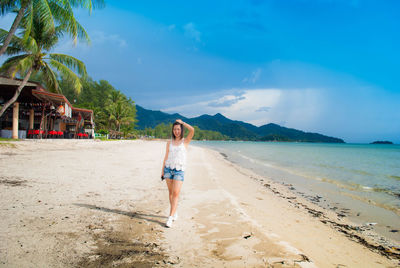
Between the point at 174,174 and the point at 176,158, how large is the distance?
271mm

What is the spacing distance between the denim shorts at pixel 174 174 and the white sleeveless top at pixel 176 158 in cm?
6

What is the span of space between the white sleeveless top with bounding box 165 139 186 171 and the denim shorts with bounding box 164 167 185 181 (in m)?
0.06

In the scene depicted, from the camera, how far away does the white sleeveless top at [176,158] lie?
3.50m

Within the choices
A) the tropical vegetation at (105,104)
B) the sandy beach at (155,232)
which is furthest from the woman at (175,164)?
the tropical vegetation at (105,104)

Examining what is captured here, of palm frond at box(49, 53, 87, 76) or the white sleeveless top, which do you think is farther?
palm frond at box(49, 53, 87, 76)

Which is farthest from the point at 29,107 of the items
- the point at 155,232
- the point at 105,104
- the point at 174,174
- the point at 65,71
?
the point at 105,104

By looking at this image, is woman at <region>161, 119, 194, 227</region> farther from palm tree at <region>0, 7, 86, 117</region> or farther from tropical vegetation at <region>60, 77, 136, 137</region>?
tropical vegetation at <region>60, 77, 136, 137</region>

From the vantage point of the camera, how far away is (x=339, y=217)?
18.2ft

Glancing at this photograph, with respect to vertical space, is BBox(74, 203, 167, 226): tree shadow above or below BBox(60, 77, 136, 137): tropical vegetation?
below

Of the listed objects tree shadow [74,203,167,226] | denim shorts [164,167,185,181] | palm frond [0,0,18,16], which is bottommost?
tree shadow [74,203,167,226]

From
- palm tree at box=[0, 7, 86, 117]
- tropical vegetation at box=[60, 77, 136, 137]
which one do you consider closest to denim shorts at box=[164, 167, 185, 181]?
palm tree at box=[0, 7, 86, 117]

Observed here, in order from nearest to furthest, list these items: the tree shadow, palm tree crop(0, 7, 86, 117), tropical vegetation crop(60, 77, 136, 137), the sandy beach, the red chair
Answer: the sandy beach → the tree shadow → palm tree crop(0, 7, 86, 117) → the red chair → tropical vegetation crop(60, 77, 136, 137)

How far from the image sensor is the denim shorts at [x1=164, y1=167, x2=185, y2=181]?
353cm

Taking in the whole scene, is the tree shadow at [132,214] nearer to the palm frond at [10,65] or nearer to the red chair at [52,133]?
the palm frond at [10,65]
